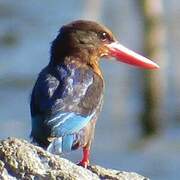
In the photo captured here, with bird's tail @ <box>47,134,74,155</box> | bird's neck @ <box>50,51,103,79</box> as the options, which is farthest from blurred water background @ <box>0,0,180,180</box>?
bird's tail @ <box>47,134,74,155</box>

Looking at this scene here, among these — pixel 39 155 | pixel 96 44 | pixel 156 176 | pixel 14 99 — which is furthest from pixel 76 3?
pixel 39 155

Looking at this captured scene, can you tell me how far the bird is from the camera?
19.6 ft

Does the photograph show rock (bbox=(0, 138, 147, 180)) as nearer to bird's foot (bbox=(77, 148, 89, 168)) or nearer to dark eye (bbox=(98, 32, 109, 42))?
bird's foot (bbox=(77, 148, 89, 168))

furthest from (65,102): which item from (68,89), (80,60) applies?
(80,60)

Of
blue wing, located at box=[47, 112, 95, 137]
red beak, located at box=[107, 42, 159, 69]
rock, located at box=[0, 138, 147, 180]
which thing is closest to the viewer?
rock, located at box=[0, 138, 147, 180]

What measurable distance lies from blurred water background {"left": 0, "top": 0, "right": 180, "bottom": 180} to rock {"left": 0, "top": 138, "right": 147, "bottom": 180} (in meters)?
6.13

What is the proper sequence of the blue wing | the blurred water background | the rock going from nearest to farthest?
the rock < the blue wing < the blurred water background

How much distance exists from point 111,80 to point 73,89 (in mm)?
7164

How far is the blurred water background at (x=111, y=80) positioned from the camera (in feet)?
39.0

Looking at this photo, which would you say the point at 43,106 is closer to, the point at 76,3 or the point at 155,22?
the point at 155,22

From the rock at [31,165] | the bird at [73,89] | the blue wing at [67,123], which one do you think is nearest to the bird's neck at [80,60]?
the bird at [73,89]

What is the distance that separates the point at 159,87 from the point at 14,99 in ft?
5.04

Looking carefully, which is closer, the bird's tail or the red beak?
the bird's tail

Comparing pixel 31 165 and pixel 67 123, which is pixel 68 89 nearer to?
pixel 67 123
